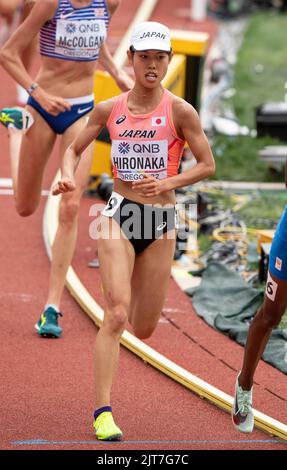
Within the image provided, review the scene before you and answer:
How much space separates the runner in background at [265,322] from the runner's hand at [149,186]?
719 millimetres

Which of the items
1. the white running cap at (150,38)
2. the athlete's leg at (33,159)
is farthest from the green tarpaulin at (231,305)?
the white running cap at (150,38)

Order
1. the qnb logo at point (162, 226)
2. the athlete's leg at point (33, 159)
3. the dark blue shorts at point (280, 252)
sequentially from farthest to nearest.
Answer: the athlete's leg at point (33, 159)
the qnb logo at point (162, 226)
the dark blue shorts at point (280, 252)

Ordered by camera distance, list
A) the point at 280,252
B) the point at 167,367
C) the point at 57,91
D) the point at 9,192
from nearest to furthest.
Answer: the point at 280,252, the point at 167,367, the point at 57,91, the point at 9,192

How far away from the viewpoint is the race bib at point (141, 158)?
7504 mm

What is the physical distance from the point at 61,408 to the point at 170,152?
177cm

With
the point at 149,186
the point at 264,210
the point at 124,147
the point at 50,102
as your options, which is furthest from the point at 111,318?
the point at 264,210

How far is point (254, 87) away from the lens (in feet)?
70.4

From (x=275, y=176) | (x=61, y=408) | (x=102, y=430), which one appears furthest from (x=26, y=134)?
(x=275, y=176)

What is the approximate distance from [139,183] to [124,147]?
337 millimetres

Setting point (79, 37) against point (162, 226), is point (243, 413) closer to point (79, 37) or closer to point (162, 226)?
point (162, 226)

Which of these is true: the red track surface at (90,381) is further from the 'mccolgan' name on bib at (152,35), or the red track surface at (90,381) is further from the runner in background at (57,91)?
the 'mccolgan' name on bib at (152,35)

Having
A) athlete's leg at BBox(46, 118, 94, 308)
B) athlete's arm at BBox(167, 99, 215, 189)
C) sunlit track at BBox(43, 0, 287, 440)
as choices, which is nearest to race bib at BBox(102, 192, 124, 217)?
athlete's arm at BBox(167, 99, 215, 189)

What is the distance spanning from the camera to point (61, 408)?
8023mm

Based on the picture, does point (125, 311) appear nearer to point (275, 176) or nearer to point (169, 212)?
point (169, 212)
